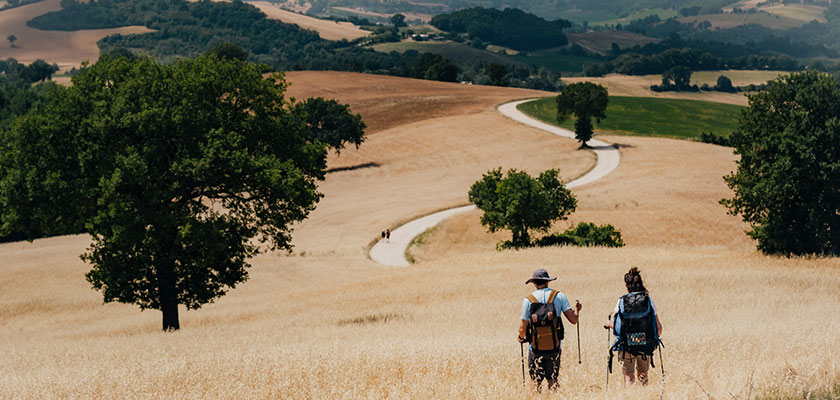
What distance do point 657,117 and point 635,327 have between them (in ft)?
400

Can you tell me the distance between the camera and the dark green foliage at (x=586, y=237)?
5175 cm

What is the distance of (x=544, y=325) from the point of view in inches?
398

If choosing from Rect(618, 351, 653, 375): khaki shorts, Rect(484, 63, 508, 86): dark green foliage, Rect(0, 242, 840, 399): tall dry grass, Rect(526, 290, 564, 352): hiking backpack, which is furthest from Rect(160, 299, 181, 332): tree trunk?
Rect(484, 63, 508, 86): dark green foliage

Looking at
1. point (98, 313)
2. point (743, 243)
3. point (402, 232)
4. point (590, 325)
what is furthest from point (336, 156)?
point (590, 325)

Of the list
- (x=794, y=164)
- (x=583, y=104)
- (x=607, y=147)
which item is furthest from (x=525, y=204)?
(x=607, y=147)

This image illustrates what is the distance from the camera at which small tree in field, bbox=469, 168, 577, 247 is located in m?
52.5

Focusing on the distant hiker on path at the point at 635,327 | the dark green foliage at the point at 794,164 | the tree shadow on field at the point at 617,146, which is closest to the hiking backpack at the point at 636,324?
the distant hiker on path at the point at 635,327

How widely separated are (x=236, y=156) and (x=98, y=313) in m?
17.5

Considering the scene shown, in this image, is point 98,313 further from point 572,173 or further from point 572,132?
point 572,132

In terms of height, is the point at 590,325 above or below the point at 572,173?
above

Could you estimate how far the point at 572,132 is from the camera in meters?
112

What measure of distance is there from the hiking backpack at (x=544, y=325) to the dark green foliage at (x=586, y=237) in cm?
4193

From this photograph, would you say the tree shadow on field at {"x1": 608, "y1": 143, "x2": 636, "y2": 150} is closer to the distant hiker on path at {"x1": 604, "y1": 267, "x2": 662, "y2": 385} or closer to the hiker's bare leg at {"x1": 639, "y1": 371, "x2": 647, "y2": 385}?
the hiker's bare leg at {"x1": 639, "y1": 371, "x2": 647, "y2": 385}

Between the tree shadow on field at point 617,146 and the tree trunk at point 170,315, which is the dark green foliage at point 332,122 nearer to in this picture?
the tree shadow on field at point 617,146
